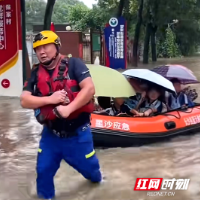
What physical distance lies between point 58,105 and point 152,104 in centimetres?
364

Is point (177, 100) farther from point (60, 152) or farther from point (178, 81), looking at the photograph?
point (60, 152)

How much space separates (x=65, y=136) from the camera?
441 centimetres

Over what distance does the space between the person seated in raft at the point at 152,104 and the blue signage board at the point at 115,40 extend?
13893 millimetres

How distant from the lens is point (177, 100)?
797 centimetres

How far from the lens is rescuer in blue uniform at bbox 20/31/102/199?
165 inches

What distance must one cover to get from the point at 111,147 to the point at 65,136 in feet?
8.54

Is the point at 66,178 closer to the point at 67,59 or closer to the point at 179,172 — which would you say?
the point at 179,172

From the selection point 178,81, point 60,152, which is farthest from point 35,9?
point 60,152

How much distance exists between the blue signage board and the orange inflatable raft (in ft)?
46.4

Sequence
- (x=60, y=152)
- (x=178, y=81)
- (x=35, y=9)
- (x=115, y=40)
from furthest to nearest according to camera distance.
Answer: (x=35, y=9) < (x=115, y=40) < (x=178, y=81) < (x=60, y=152)

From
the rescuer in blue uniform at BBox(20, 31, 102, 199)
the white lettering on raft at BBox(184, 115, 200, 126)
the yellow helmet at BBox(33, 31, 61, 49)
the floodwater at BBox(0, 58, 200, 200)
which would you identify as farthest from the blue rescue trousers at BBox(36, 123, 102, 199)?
the white lettering on raft at BBox(184, 115, 200, 126)

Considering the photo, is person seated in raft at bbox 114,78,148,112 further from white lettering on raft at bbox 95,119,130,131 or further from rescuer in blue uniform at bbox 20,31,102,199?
rescuer in blue uniform at bbox 20,31,102,199

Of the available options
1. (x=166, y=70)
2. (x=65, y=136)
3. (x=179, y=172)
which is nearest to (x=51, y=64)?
(x=65, y=136)

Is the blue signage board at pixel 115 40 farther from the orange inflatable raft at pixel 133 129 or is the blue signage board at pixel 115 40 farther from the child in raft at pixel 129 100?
the orange inflatable raft at pixel 133 129
